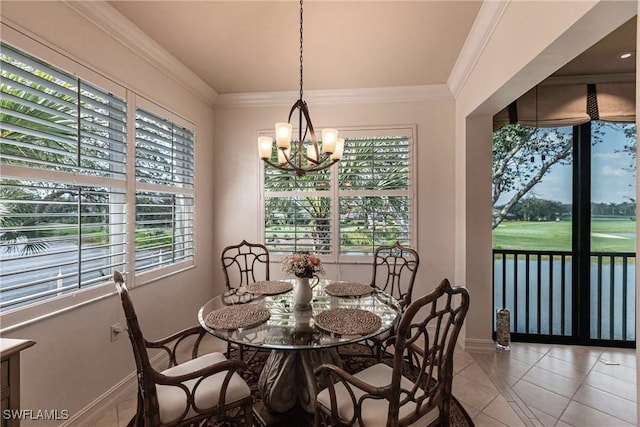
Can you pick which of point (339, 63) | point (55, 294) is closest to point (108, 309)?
point (55, 294)

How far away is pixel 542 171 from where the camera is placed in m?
2.96

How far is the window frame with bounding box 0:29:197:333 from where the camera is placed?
1.50 metres

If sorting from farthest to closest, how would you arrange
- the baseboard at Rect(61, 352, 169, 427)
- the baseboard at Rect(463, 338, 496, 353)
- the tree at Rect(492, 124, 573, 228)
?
the tree at Rect(492, 124, 573, 228) → the baseboard at Rect(463, 338, 496, 353) → the baseboard at Rect(61, 352, 169, 427)

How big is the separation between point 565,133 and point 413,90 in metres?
1.61

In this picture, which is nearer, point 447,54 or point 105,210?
point 105,210

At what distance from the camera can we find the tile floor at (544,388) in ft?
6.37

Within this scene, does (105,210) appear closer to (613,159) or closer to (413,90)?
(413,90)

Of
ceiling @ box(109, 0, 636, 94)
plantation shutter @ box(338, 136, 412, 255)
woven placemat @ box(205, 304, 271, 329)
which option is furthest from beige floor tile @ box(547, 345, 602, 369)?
woven placemat @ box(205, 304, 271, 329)

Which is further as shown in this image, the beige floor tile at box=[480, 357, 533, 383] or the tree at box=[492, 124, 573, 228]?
the tree at box=[492, 124, 573, 228]

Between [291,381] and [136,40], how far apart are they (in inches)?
111

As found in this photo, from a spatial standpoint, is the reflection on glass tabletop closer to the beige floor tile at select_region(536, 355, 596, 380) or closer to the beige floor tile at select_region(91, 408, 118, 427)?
the beige floor tile at select_region(91, 408, 118, 427)

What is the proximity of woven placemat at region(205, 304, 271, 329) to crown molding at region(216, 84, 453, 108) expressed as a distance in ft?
8.19

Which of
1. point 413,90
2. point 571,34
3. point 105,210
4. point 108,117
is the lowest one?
point 105,210

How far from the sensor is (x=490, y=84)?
2191 mm
